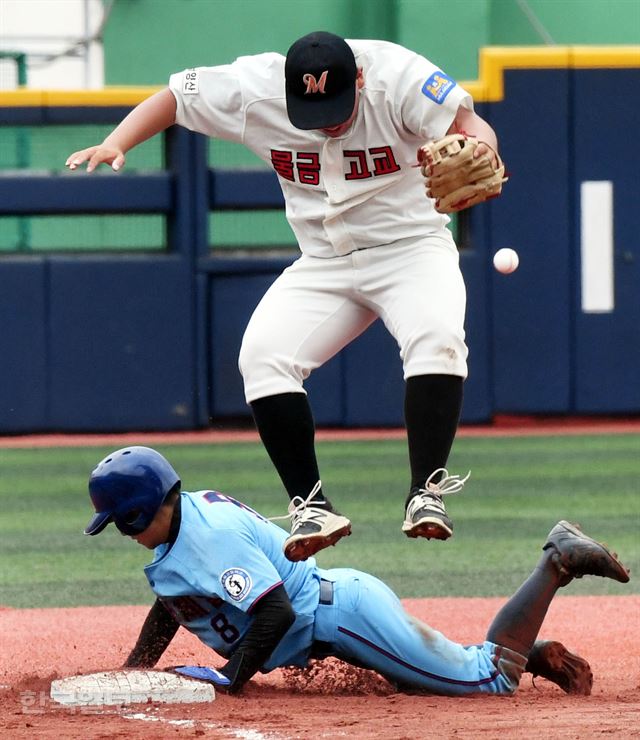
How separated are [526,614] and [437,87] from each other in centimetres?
161

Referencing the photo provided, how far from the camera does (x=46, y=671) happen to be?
460 centimetres

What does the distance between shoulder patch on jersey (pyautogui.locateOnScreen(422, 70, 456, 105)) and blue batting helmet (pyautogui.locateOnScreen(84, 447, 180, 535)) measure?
49.4 inches

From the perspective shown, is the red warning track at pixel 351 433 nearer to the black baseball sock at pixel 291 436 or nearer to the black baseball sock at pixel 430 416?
the black baseball sock at pixel 291 436

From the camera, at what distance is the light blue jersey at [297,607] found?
155 inches

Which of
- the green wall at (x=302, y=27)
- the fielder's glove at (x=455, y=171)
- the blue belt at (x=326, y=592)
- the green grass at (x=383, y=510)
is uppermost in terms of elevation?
the green wall at (x=302, y=27)

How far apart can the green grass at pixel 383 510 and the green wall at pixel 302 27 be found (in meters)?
5.25

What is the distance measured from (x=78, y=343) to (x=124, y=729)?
7.94 meters

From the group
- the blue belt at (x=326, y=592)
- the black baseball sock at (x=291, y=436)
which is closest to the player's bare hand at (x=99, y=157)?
the black baseball sock at (x=291, y=436)

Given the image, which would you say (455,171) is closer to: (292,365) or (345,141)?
(345,141)

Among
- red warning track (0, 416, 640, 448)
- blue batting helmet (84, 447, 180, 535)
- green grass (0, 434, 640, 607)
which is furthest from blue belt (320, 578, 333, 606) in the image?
red warning track (0, 416, 640, 448)

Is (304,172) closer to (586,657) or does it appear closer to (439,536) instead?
(439,536)

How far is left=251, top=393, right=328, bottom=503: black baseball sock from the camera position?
3.98 meters

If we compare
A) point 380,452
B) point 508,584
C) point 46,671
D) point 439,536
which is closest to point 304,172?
point 439,536

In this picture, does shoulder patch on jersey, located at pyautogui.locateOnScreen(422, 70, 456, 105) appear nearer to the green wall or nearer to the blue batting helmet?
the blue batting helmet
